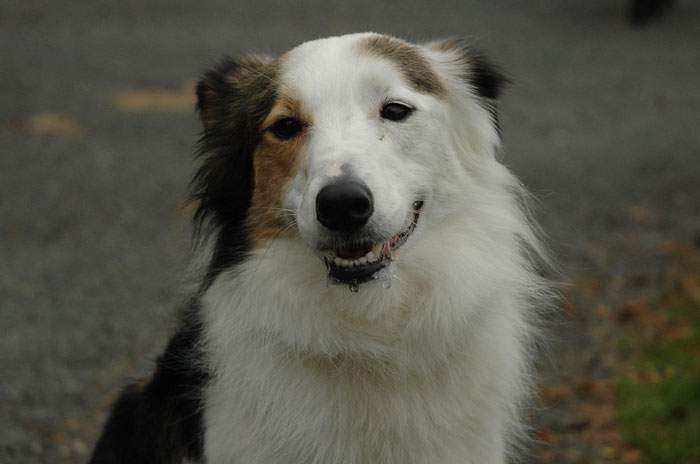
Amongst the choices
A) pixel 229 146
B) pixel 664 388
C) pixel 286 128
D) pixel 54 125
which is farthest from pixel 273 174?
pixel 54 125

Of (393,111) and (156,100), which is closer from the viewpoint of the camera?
(393,111)

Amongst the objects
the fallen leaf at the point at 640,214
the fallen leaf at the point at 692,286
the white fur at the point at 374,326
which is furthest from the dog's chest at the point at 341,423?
the fallen leaf at the point at 640,214

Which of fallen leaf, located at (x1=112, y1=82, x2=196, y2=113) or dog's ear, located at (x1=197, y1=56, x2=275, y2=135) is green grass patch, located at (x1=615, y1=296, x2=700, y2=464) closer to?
dog's ear, located at (x1=197, y1=56, x2=275, y2=135)

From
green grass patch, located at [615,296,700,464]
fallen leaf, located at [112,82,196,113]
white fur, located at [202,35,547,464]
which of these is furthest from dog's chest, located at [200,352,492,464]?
fallen leaf, located at [112,82,196,113]

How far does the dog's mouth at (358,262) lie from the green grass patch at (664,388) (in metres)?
2.26

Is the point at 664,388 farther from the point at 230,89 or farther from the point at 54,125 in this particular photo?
the point at 54,125

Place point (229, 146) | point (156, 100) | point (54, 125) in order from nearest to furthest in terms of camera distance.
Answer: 1. point (229, 146)
2. point (54, 125)
3. point (156, 100)

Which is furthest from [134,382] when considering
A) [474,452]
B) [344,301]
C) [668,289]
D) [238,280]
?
[668,289]

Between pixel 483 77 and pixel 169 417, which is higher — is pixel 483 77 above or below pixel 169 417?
above

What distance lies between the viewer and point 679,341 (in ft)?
17.7

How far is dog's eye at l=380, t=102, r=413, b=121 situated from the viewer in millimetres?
2963

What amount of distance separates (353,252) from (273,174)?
0.50m

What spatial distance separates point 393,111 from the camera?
2.97 m

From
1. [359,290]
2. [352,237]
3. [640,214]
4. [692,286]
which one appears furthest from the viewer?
[640,214]
